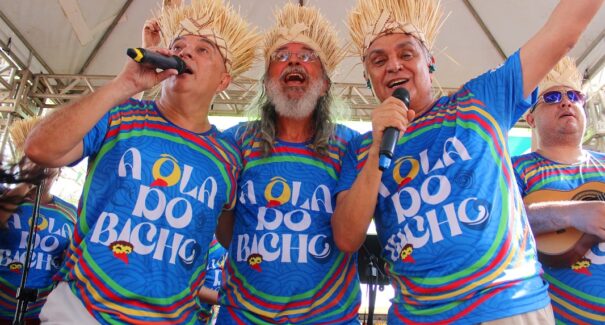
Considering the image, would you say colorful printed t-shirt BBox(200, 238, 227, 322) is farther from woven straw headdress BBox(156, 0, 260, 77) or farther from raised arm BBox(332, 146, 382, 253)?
raised arm BBox(332, 146, 382, 253)

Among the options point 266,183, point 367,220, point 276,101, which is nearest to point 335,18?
point 276,101

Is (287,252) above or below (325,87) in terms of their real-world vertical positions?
below

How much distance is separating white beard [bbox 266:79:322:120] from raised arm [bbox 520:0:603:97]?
3.22ft

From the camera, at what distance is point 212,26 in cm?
217

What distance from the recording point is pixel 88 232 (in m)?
1.61

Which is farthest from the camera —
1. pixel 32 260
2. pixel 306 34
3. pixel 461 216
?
pixel 32 260

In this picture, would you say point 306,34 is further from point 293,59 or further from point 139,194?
point 139,194

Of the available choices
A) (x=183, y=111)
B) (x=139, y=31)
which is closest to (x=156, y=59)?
(x=183, y=111)

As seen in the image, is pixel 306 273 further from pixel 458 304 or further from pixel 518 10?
pixel 518 10

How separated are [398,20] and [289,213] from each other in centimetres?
91

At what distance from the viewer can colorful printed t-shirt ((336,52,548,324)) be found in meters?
1.38

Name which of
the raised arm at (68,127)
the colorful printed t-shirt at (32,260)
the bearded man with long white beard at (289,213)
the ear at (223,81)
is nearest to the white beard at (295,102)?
the bearded man with long white beard at (289,213)

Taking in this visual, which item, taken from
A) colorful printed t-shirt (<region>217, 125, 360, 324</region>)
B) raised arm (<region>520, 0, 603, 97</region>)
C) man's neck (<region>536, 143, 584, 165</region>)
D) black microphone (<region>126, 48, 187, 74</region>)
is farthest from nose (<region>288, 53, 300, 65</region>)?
man's neck (<region>536, 143, 584, 165</region>)

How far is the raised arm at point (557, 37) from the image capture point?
1505 mm
